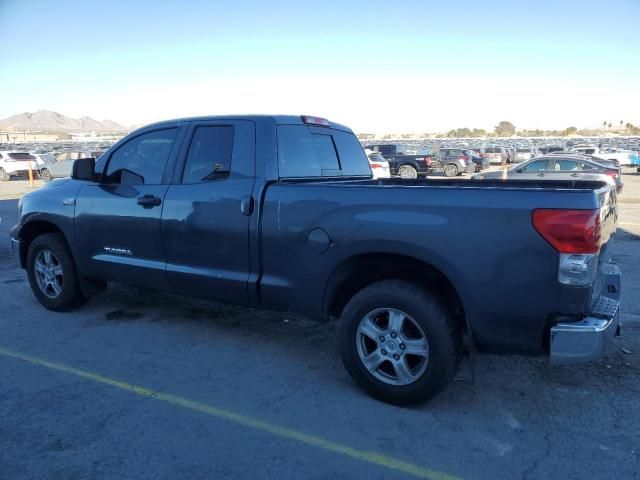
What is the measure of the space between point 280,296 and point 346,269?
1.99 ft

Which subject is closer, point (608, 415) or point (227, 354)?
point (608, 415)

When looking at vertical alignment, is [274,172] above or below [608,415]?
above

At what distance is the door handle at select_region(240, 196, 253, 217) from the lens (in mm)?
3893

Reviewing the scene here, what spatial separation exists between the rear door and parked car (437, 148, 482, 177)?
2636 cm

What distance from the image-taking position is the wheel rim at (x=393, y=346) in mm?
3352

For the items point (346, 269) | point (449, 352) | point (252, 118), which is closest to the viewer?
point (449, 352)

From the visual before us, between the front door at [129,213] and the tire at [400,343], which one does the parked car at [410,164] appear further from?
the tire at [400,343]

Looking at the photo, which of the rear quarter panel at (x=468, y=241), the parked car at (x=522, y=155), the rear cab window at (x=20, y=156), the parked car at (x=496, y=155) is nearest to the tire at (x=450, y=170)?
the parked car at (x=496, y=155)

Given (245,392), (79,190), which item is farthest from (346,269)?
(79,190)

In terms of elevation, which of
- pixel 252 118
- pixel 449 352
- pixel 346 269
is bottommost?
pixel 449 352

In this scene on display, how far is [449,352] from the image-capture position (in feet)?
10.5

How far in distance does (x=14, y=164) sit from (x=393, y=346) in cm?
3163

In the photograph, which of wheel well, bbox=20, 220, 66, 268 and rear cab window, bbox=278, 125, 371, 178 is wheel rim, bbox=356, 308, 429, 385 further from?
wheel well, bbox=20, 220, 66, 268

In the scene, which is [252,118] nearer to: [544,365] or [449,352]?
[449,352]
